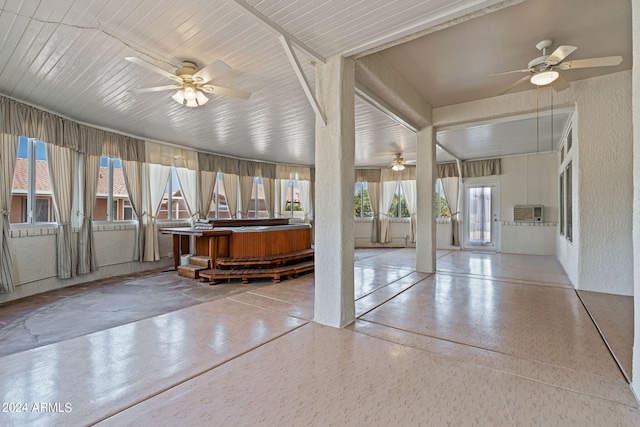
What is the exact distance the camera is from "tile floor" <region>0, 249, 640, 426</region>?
5.28ft

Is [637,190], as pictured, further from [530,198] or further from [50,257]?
[530,198]

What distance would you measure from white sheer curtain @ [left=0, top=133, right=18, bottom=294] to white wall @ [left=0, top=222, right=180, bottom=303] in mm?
193

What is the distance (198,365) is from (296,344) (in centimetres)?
76

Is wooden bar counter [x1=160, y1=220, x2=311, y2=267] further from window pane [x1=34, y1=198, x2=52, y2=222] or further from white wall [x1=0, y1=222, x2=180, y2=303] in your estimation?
window pane [x1=34, y1=198, x2=52, y2=222]

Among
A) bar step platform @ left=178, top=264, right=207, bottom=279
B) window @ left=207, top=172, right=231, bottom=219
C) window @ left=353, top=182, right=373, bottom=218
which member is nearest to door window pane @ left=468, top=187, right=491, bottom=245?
window @ left=353, top=182, right=373, bottom=218

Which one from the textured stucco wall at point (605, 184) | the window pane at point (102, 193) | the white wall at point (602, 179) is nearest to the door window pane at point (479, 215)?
the white wall at point (602, 179)

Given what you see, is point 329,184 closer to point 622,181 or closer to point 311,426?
point 311,426

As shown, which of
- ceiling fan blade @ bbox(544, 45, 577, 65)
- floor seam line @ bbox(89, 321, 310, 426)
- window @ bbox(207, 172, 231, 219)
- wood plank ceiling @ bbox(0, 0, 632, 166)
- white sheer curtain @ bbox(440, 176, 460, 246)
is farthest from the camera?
white sheer curtain @ bbox(440, 176, 460, 246)

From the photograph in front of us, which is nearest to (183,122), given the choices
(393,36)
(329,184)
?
(329,184)

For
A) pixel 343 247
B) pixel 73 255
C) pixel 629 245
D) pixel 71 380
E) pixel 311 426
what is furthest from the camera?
pixel 73 255

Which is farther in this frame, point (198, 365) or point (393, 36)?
point (393, 36)

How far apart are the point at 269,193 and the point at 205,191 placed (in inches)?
83.4

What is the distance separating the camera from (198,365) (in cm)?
212

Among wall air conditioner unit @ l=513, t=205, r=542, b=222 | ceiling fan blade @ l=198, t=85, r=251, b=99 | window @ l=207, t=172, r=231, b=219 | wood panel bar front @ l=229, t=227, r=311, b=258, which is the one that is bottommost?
wood panel bar front @ l=229, t=227, r=311, b=258
